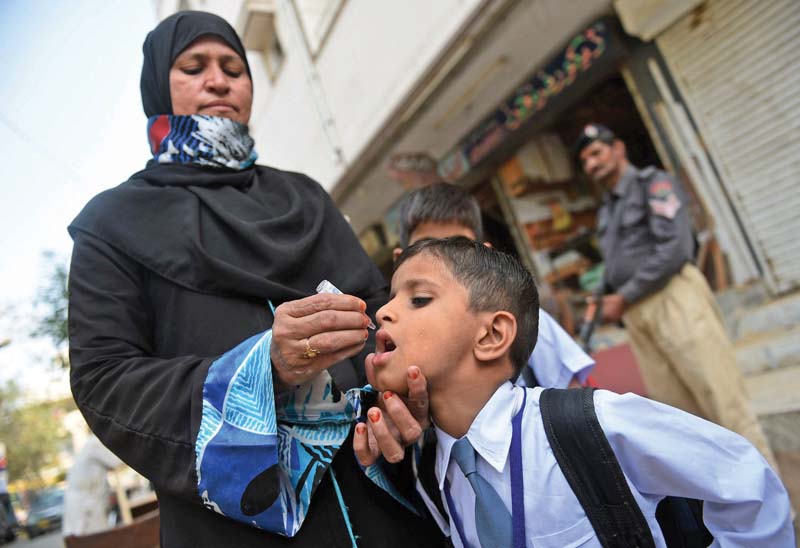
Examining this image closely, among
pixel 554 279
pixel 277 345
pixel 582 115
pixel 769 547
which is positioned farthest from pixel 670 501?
pixel 582 115

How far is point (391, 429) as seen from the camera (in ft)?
3.37

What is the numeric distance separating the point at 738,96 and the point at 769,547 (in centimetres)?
420

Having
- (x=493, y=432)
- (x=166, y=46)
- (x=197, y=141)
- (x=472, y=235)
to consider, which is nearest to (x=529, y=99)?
(x=472, y=235)

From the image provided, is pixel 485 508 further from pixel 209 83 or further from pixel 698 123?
pixel 698 123

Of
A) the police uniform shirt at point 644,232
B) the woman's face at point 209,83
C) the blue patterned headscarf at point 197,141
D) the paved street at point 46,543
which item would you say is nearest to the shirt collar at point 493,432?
the blue patterned headscarf at point 197,141

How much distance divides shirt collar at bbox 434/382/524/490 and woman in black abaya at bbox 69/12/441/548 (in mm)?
155

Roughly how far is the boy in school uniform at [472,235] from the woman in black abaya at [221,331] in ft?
1.65

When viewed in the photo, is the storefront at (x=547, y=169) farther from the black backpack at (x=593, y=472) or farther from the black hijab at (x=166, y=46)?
the black backpack at (x=593, y=472)

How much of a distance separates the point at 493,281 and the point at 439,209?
82cm

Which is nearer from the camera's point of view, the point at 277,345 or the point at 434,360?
the point at 277,345

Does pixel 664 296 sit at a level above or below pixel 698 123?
below

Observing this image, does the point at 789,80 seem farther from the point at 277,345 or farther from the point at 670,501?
the point at 277,345

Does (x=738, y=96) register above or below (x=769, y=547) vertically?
above

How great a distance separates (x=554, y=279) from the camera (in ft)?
20.7
